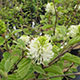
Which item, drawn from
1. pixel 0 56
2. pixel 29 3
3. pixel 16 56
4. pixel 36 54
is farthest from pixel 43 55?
pixel 29 3

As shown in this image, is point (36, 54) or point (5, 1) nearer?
point (36, 54)

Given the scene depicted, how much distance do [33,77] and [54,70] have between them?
0.40 ft

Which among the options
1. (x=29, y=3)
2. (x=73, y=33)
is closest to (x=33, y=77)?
(x=73, y=33)

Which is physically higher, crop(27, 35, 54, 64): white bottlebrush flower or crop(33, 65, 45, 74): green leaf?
crop(27, 35, 54, 64): white bottlebrush flower

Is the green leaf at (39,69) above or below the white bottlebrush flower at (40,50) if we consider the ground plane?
below

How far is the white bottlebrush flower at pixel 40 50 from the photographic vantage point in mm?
528

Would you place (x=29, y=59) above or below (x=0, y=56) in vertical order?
above

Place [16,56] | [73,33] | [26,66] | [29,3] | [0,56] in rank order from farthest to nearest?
1. [29,3]
2. [0,56]
3. [73,33]
4. [16,56]
5. [26,66]

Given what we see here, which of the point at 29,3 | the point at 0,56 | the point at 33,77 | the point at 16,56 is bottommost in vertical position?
the point at 0,56

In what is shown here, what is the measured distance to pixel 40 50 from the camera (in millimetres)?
530

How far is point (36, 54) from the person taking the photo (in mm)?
541

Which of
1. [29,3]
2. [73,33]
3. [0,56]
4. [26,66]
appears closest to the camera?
[26,66]

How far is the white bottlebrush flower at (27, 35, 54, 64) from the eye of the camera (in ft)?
1.73

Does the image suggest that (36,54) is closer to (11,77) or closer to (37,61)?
(37,61)
